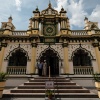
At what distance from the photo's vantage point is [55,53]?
1526 centimetres

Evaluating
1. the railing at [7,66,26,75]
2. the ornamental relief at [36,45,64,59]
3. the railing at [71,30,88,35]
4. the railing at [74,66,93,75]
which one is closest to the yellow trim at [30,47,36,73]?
the ornamental relief at [36,45,64,59]

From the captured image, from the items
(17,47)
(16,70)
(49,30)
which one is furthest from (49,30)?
(16,70)

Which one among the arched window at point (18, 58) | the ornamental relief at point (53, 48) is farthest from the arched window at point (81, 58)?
the arched window at point (18, 58)

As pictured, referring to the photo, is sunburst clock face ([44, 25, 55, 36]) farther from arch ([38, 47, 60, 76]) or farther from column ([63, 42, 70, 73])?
column ([63, 42, 70, 73])

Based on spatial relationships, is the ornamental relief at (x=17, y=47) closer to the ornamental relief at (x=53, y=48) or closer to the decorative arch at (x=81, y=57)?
the ornamental relief at (x=53, y=48)

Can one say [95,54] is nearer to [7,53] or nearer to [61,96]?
[61,96]

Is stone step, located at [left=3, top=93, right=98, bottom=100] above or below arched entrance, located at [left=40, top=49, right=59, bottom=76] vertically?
below

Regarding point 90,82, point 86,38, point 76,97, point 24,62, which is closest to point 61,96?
point 76,97

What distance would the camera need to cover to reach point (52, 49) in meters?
15.3

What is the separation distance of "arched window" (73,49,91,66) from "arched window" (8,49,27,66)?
21.9 feet

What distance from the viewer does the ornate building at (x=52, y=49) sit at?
14.4m

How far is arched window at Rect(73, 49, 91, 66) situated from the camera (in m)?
15.4

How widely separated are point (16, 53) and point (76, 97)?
10653mm

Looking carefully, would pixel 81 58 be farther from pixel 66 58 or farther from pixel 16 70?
pixel 16 70
